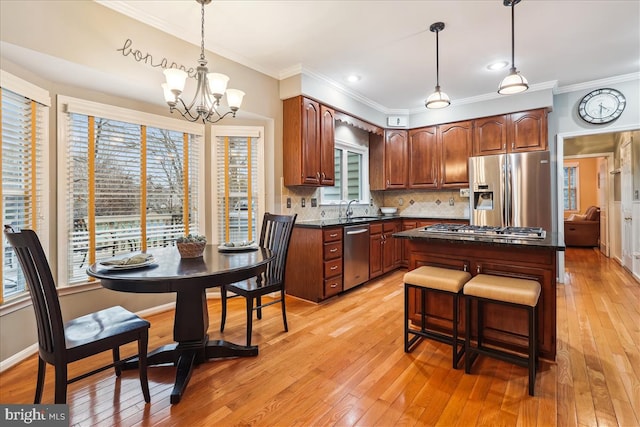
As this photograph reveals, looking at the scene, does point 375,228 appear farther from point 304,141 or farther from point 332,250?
point 304,141

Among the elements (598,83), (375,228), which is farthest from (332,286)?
(598,83)

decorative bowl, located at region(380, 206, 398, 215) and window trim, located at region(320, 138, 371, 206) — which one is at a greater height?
window trim, located at region(320, 138, 371, 206)

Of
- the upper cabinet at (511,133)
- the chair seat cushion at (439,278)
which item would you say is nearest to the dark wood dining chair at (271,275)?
the chair seat cushion at (439,278)

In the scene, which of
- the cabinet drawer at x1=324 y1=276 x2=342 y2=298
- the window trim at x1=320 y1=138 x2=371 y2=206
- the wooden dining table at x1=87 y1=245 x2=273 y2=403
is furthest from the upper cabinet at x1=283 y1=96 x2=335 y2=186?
the wooden dining table at x1=87 y1=245 x2=273 y2=403

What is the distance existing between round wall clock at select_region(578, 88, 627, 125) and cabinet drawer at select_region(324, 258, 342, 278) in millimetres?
3837

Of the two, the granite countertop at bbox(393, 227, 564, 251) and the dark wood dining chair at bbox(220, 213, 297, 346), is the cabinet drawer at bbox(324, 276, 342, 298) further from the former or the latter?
the granite countertop at bbox(393, 227, 564, 251)

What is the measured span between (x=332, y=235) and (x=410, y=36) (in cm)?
218

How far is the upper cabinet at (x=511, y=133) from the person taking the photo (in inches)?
169

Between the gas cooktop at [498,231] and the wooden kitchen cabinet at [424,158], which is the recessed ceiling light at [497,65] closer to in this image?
the wooden kitchen cabinet at [424,158]

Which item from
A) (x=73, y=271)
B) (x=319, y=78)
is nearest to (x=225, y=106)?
(x=319, y=78)

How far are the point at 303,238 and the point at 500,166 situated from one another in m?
2.89

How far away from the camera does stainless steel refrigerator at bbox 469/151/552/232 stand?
409 cm

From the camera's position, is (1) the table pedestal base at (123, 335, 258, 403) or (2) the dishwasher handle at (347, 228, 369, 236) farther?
(2) the dishwasher handle at (347, 228, 369, 236)

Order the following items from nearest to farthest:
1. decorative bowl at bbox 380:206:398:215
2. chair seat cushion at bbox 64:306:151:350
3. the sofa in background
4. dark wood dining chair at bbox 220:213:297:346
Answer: chair seat cushion at bbox 64:306:151:350 → dark wood dining chair at bbox 220:213:297:346 → decorative bowl at bbox 380:206:398:215 → the sofa in background
